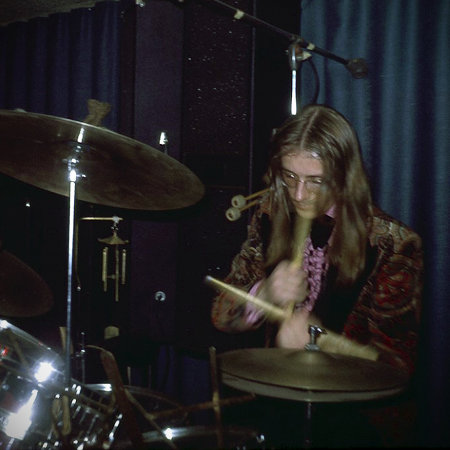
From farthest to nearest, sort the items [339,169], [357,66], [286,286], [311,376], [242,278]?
[357,66] → [242,278] → [339,169] → [286,286] → [311,376]

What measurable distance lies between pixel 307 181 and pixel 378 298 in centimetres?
40

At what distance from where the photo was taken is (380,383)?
0.93 metres

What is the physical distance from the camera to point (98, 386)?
137 centimetres

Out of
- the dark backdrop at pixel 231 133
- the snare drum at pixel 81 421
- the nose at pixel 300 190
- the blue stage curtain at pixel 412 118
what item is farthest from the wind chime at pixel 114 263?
the blue stage curtain at pixel 412 118

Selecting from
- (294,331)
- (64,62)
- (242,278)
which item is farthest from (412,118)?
(64,62)

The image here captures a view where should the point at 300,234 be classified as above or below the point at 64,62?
below

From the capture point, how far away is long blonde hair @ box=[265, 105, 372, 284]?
156cm

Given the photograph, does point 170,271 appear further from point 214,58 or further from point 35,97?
point 35,97

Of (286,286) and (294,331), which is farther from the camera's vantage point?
(294,331)

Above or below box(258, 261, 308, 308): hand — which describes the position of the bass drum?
below

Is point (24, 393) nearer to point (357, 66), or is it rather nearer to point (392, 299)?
point (392, 299)

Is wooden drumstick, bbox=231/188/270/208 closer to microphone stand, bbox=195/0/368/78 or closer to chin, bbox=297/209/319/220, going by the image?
chin, bbox=297/209/319/220

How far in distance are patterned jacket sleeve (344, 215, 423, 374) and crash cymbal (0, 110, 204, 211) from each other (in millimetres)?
606

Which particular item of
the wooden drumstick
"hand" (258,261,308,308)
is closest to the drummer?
the wooden drumstick
